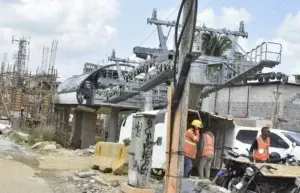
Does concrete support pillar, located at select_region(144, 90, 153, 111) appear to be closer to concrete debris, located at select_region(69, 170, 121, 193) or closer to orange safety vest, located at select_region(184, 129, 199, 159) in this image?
concrete debris, located at select_region(69, 170, 121, 193)

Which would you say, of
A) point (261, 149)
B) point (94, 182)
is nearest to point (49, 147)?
point (94, 182)

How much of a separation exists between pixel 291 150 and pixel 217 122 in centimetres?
242

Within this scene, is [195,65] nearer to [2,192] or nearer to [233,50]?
[233,50]

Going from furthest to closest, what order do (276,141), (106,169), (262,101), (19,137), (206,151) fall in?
(262,101)
(19,137)
(106,169)
(276,141)
(206,151)

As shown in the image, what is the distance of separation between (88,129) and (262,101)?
44.2 ft

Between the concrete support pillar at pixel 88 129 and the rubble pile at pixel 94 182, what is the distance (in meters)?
23.2

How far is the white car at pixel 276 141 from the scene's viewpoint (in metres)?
15.9

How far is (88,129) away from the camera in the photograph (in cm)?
4019

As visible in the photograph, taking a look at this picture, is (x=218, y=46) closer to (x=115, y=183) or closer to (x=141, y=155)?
(x=115, y=183)

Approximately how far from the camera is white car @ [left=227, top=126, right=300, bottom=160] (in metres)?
15.9

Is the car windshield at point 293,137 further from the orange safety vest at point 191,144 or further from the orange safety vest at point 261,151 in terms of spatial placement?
the orange safety vest at point 191,144

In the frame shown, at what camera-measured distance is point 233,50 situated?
120 ft

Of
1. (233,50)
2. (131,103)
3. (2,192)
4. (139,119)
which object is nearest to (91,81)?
(131,103)

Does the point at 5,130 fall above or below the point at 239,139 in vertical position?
below
